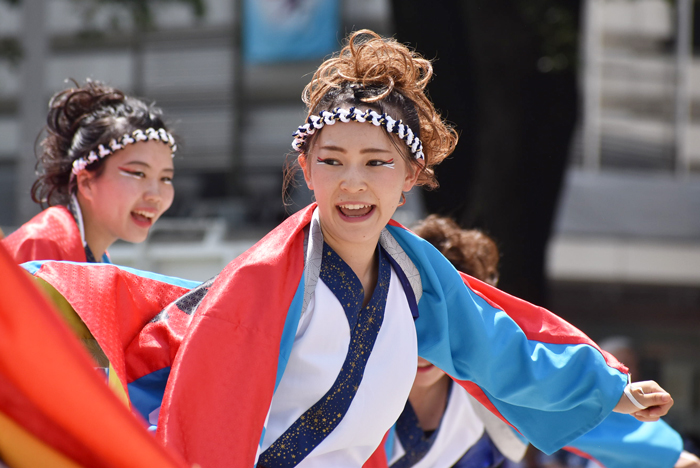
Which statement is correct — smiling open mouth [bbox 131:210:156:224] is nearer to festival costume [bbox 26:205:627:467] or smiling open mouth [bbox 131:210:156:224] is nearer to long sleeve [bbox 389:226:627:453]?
festival costume [bbox 26:205:627:467]

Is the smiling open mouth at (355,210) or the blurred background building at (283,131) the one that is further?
the blurred background building at (283,131)

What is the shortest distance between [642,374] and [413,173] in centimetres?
618

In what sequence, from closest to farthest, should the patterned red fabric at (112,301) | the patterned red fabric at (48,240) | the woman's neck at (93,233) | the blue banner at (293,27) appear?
1. the patterned red fabric at (112,301)
2. the patterned red fabric at (48,240)
3. the woman's neck at (93,233)
4. the blue banner at (293,27)

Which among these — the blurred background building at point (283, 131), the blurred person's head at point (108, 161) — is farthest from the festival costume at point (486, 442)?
the blurred background building at point (283, 131)

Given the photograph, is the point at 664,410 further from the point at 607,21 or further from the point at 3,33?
the point at 3,33

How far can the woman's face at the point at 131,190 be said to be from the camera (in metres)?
2.43

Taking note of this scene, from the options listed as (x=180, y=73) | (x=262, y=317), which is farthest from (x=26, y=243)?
(x=180, y=73)

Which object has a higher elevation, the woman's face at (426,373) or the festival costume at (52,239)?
the festival costume at (52,239)

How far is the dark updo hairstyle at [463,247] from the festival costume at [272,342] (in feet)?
1.62

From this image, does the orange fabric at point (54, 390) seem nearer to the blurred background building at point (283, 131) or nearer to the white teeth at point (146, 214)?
the white teeth at point (146, 214)

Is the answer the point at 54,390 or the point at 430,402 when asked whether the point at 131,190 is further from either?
the point at 54,390

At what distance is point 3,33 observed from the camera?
791 centimetres

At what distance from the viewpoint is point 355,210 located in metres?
1.78

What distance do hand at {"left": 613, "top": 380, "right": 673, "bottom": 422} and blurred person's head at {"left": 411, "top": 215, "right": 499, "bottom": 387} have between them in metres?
0.72
